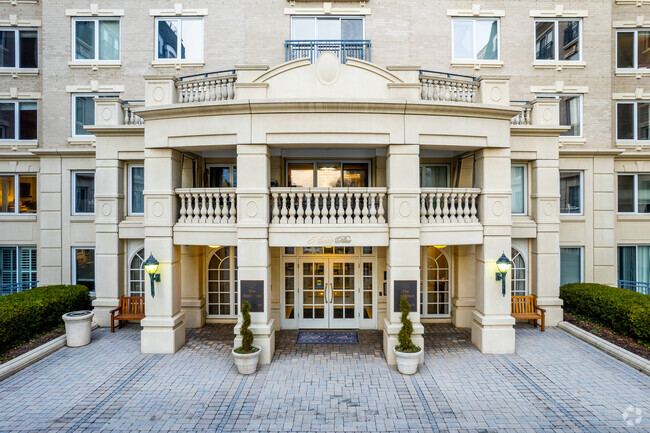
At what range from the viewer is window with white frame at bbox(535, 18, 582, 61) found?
42.2ft

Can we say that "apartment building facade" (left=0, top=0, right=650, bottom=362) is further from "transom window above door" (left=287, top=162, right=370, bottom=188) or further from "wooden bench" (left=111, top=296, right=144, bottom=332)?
"wooden bench" (left=111, top=296, right=144, bottom=332)

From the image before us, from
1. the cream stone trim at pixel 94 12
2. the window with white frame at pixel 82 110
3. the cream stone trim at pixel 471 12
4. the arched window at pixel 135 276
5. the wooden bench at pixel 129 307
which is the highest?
the cream stone trim at pixel 94 12

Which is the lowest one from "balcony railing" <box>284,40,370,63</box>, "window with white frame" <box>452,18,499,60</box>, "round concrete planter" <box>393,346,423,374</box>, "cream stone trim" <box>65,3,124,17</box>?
"round concrete planter" <box>393,346,423,374</box>

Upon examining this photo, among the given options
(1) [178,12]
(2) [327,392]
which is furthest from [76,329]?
(1) [178,12]

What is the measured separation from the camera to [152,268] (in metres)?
9.11

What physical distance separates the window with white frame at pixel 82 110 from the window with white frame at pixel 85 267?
468cm

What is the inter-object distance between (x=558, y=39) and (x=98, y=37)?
17857 mm

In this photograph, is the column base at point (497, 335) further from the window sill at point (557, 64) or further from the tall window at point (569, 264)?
the window sill at point (557, 64)

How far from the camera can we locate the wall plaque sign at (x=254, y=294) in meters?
8.73

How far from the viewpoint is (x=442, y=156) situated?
11.2m

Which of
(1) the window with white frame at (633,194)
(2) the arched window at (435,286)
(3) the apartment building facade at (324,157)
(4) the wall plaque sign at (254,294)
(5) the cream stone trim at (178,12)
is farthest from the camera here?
(1) the window with white frame at (633,194)

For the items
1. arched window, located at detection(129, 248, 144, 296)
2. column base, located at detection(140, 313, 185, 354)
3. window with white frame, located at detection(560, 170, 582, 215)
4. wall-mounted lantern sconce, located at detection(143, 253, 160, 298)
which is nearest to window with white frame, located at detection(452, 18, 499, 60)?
window with white frame, located at detection(560, 170, 582, 215)

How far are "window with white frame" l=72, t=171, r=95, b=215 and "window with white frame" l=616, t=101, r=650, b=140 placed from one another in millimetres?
21147

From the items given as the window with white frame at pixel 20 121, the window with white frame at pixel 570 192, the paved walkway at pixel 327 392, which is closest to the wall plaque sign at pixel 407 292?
the paved walkway at pixel 327 392
